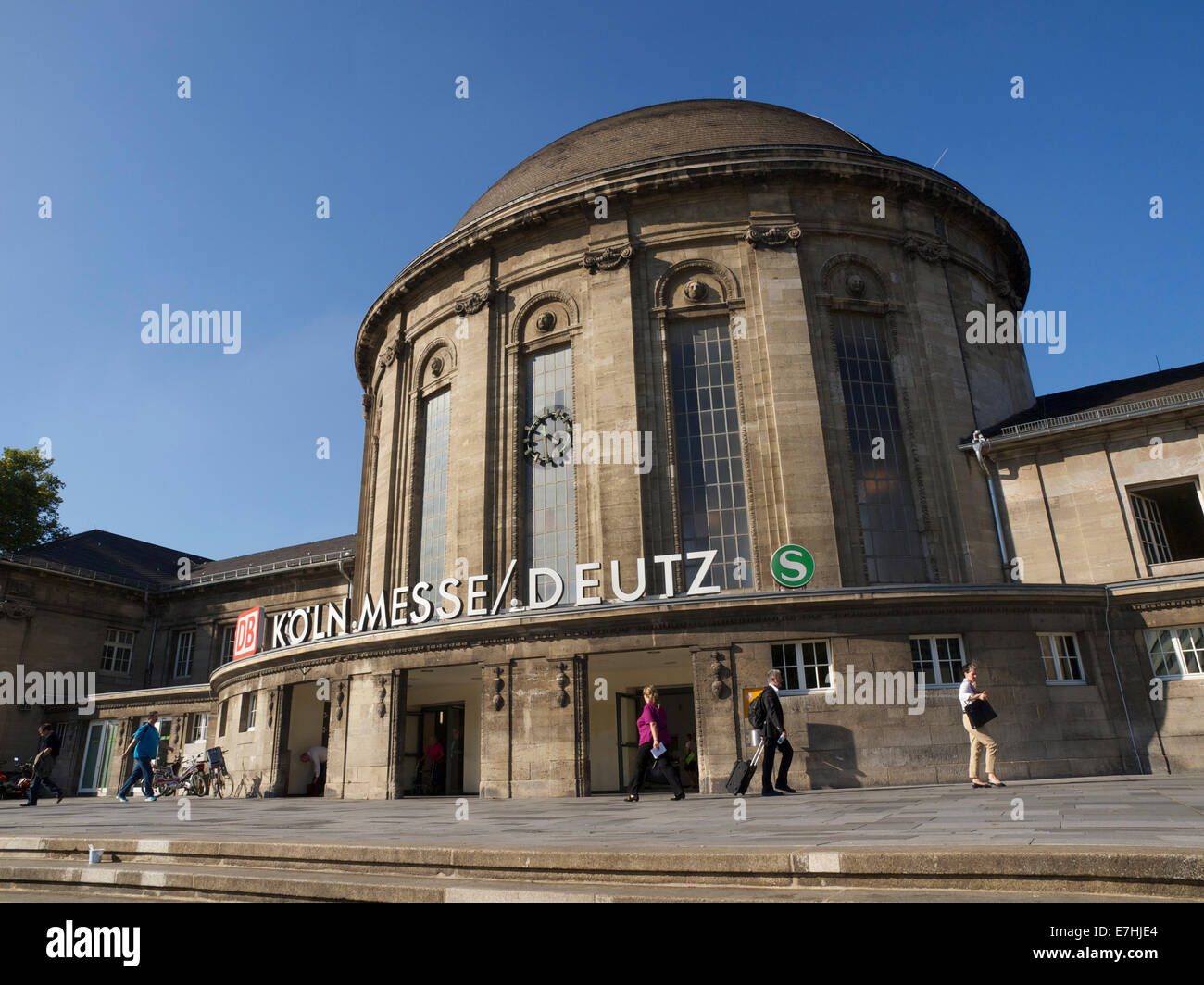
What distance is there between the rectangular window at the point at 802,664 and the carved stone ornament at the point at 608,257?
1333 cm

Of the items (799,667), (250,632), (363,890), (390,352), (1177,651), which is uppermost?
(390,352)

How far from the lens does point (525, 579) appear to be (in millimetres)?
23734

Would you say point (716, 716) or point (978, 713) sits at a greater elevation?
point (716, 716)

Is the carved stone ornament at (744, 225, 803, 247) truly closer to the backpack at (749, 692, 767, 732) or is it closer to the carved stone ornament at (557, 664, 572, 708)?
the carved stone ornament at (557, 664, 572, 708)

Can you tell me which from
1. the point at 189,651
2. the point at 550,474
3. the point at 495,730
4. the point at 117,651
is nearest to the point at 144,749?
the point at 495,730

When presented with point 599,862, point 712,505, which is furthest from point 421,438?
point 599,862

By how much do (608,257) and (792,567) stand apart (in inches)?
461

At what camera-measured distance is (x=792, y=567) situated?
19.8 meters

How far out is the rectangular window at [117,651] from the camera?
40375mm

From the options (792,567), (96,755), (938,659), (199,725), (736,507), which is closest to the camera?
(938,659)

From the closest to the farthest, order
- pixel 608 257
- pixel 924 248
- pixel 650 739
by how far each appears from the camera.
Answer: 1. pixel 650 739
2. pixel 608 257
3. pixel 924 248

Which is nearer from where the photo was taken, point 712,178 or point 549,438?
point 712,178

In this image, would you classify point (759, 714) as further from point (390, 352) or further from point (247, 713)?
point (390, 352)

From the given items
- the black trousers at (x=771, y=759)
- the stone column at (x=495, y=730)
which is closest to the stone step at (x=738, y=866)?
the black trousers at (x=771, y=759)
